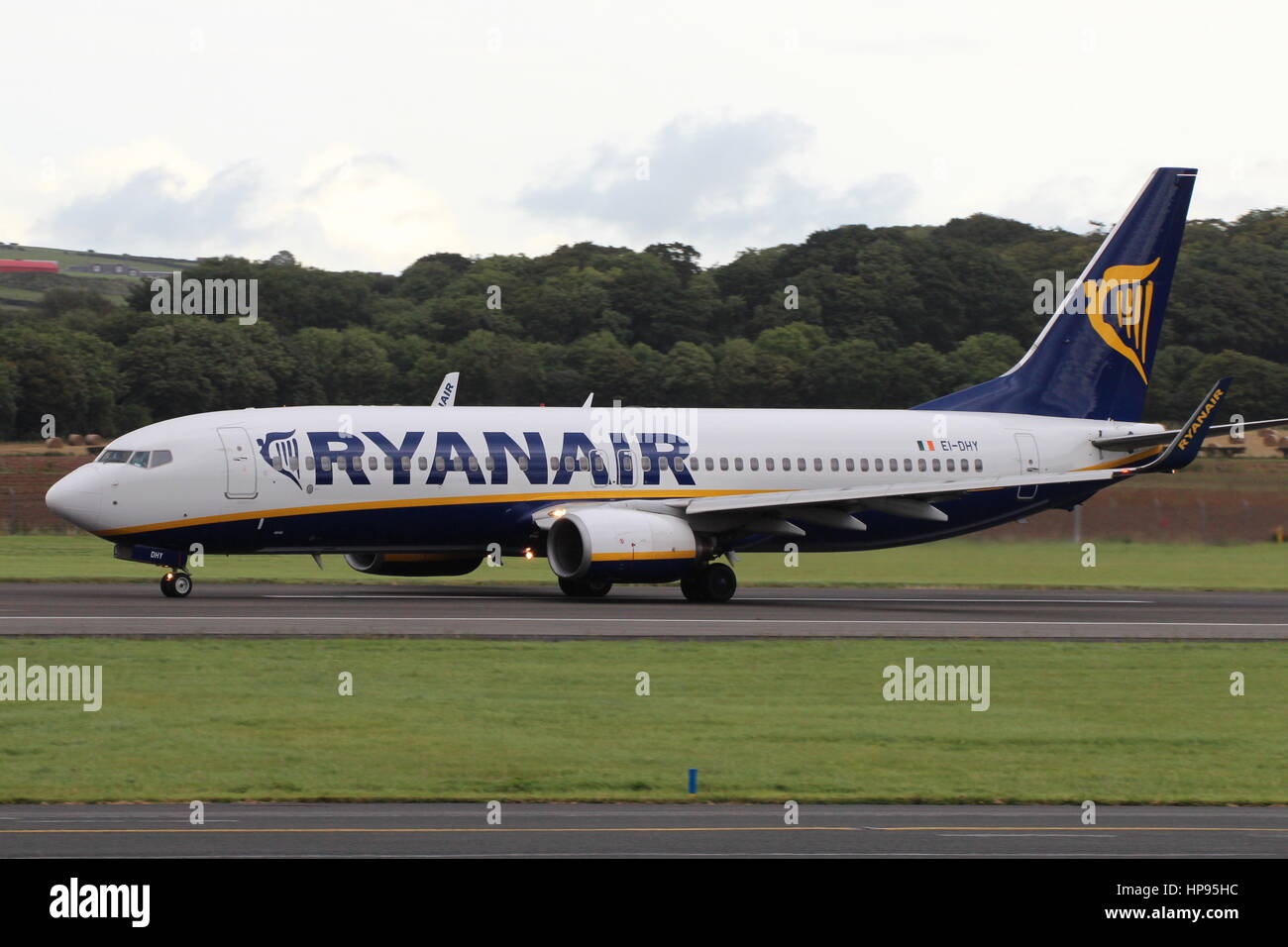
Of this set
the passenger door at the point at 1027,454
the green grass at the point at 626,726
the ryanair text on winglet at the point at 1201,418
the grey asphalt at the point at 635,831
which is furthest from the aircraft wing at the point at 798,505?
the grey asphalt at the point at 635,831

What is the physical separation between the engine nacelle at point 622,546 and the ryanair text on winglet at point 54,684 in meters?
14.6

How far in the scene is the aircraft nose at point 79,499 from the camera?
36500 mm

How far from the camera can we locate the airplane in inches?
1483

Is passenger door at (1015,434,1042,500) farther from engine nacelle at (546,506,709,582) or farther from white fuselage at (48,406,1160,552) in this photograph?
engine nacelle at (546,506,709,582)

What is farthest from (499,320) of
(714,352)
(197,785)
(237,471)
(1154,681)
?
(197,785)

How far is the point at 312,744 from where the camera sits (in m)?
19.6

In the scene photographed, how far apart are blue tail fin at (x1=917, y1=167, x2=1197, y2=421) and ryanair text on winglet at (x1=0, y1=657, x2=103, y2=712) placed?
94.2 ft

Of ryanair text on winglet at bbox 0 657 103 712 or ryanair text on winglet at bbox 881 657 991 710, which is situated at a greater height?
ryanair text on winglet at bbox 0 657 103 712

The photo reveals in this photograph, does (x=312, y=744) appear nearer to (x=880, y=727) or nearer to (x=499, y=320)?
(x=880, y=727)

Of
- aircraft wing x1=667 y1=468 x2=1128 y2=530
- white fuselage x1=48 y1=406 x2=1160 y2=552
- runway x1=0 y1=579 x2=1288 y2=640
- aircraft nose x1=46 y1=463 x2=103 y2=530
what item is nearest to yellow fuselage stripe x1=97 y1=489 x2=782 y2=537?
white fuselage x1=48 y1=406 x2=1160 y2=552

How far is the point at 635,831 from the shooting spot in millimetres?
15016

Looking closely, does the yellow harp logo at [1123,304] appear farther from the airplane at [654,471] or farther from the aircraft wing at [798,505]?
the aircraft wing at [798,505]

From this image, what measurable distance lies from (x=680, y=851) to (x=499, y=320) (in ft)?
288

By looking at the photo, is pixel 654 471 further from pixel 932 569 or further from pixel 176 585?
pixel 176 585
